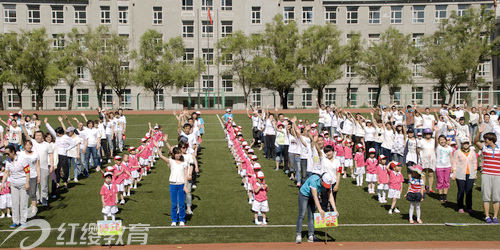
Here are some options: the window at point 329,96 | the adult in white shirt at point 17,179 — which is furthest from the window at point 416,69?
the adult in white shirt at point 17,179

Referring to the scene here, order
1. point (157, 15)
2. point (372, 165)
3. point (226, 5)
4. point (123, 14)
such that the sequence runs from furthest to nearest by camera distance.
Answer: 1. point (226, 5)
2. point (157, 15)
3. point (123, 14)
4. point (372, 165)

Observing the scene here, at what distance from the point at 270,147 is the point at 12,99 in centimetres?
4945

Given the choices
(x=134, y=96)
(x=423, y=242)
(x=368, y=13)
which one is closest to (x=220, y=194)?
(x=423, y=242)

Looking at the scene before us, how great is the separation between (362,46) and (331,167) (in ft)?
155

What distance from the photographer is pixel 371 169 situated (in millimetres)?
13305

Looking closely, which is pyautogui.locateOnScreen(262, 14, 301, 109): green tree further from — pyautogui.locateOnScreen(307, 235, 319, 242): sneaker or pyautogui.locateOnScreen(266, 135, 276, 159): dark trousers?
pyautogui.locateOnScreen(307, 235, 319, 242): sneaker

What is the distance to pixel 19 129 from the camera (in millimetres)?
16375

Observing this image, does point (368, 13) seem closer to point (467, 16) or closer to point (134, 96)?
point (467, 16)

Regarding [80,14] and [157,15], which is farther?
[157,15]

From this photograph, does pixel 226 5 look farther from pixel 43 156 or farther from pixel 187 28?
A: pixel 43 156

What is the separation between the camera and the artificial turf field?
9.89 m

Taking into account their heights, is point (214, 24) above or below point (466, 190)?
above

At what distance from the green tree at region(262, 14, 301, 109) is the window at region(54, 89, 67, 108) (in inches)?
1056

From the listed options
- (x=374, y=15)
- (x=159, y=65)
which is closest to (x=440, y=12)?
(x=374, y=15)
